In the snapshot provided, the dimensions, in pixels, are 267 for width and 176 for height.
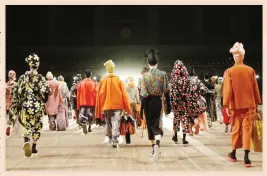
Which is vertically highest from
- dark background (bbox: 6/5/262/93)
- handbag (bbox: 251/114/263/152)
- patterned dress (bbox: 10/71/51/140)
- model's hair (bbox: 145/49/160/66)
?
dark background (bbox: 6/5/262/93)

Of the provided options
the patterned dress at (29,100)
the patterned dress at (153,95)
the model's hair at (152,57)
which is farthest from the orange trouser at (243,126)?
the patterned dress at (29,100)

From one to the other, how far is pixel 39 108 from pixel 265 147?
3.96m

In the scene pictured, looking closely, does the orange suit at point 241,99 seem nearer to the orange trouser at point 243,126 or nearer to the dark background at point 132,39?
the orange trouser at point 243,126

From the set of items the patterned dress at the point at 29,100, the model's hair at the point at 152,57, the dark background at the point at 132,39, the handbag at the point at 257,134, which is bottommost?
the handbag at the point at 257,134

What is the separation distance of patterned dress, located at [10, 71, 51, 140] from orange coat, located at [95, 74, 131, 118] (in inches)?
76.5

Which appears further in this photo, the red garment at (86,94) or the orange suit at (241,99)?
the red garment at (86,94)

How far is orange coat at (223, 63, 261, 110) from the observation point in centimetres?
777

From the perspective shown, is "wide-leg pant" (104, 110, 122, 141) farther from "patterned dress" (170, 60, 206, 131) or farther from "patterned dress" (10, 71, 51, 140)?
"patterned dress" (10, 71, 51, 140)

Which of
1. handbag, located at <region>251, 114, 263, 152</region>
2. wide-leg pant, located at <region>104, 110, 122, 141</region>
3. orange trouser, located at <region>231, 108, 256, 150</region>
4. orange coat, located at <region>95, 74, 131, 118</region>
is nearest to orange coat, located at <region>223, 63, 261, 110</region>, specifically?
orange trouser, located at <region>231, 108, 256, 150</region>

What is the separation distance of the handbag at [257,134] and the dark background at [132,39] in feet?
21.0

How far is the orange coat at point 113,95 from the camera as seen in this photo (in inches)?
413

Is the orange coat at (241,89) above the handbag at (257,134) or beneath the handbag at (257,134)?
above

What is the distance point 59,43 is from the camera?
68.9 ft

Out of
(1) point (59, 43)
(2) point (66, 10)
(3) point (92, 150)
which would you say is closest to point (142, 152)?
(3) point (92, 150)
